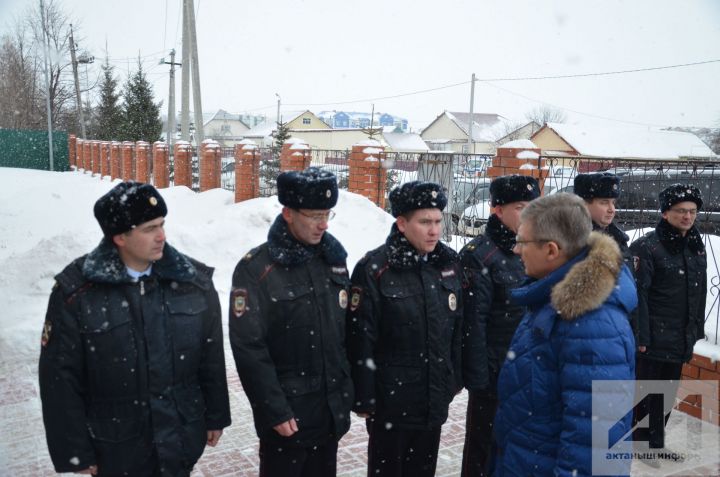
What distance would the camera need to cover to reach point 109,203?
99.7 inches

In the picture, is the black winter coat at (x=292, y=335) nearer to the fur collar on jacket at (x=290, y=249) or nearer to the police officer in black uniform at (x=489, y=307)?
the fur collar on jacket at (x=290, y=249)

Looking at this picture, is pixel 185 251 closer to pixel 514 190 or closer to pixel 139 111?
pixel 514 190

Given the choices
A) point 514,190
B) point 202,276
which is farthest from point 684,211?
point 202,276

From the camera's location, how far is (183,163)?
55.6ft

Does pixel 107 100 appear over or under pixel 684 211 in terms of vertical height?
over

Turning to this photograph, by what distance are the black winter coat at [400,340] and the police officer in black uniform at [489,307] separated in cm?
26

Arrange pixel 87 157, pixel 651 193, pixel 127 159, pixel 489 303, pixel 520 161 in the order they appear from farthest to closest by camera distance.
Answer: pixel 87 157 → pixel 127 159 → pixel 651 193 → pixel 520 161 → pixel 489 303

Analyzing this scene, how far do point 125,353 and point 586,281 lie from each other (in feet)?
6.29

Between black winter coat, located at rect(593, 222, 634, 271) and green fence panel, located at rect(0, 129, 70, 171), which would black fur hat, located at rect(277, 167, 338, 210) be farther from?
green fence panel, located at rect(0, 129, 70, 171)

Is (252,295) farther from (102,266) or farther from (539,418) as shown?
(539,418)

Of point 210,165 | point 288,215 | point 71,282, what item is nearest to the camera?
point 71,282

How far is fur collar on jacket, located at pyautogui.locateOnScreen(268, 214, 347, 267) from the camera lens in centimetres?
288

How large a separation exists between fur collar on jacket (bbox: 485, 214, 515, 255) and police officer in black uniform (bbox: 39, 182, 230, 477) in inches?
72.9

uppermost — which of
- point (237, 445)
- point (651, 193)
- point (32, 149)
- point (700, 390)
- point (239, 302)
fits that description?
point (32, 149)
